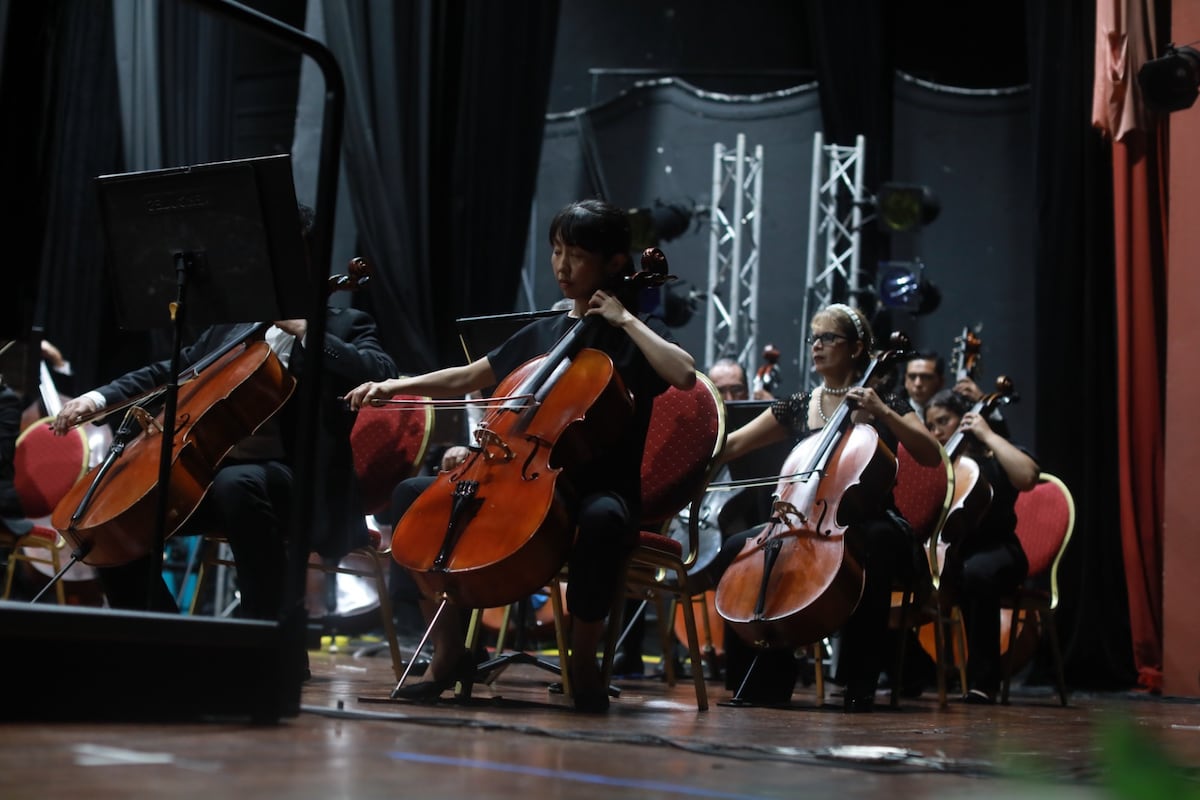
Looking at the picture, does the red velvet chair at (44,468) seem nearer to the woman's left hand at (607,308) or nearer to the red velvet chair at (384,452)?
the red velvet chair at (384,452)

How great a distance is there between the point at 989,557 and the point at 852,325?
1091 millimetres

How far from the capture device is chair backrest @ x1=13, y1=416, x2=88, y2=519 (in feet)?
13.6

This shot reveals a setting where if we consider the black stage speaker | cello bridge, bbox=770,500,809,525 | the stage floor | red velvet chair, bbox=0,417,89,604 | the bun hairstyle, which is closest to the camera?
the stage floor

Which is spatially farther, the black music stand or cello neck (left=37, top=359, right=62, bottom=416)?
cello neck (left=37, top=359, right=62, bottom=416)

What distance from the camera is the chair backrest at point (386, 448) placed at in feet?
10.6

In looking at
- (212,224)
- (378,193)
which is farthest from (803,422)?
(378,193)

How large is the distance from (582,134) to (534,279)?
0.88 m

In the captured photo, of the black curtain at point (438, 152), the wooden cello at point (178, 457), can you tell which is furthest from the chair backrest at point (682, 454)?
the black curtain at point (438, 152)

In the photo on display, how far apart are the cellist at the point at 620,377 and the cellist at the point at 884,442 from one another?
73cm

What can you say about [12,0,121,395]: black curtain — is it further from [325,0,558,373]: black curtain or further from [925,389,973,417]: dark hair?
[925,389,973,417]: dark hair

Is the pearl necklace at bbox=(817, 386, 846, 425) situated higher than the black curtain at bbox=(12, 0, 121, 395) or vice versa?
the black curtain at bbox=(12, 0, 121, 395)

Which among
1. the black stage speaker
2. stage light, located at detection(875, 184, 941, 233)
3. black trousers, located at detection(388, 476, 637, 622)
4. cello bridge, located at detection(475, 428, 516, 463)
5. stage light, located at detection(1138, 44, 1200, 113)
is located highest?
stage light, located at detection(875, 184, 941, 233)

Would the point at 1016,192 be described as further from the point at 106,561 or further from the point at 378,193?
the point at 106,561

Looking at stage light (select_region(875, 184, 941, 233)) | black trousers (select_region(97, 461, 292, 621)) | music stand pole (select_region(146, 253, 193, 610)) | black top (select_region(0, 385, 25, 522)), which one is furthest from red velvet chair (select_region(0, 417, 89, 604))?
stage light (select_region(875, 184, 941, 233))
